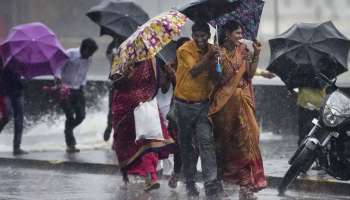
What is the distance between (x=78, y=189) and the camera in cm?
1111

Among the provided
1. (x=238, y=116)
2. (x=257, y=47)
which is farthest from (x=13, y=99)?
(x=257, y=47)

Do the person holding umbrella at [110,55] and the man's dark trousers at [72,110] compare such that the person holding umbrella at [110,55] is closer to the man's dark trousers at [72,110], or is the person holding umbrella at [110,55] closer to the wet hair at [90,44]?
the wet hair at [90,44]

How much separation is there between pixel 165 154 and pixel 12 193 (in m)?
1.51

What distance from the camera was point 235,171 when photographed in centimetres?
988

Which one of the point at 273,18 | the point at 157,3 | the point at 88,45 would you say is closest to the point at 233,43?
the point at 88,45

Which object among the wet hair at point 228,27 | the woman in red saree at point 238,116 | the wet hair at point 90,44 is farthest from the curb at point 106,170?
the wet hair at point 228,27

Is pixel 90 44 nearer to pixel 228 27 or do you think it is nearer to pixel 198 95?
pixel 198 95

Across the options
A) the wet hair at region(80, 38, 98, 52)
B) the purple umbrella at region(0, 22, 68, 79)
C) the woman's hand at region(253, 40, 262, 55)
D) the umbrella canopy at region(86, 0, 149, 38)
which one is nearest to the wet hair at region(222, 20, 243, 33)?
the woman's hand at region(253, 40, 262, 55)

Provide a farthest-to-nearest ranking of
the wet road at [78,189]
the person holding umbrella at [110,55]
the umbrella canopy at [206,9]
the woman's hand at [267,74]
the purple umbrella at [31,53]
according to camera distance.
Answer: the purple umbrella at [31,53] → the person holding umbrella at [110,55] → the woman's hand at [267,74] → the wet road at [78,189] → the umbrella canopy at [206,9]

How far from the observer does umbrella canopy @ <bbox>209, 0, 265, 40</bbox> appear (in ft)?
32.2

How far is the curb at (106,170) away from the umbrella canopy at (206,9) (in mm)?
2101

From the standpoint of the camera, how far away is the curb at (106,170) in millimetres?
10695

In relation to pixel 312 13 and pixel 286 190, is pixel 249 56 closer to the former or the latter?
pixel 286 190

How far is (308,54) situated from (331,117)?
1.26 meters
